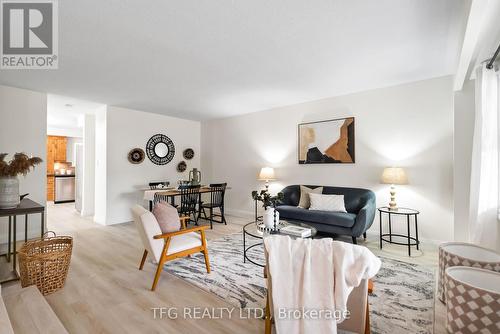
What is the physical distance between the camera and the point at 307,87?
3.94 m

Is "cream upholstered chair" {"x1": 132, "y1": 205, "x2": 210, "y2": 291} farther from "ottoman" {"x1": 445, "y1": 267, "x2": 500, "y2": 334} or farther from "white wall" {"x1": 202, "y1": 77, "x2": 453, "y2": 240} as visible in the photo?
"white wall" {"x1": 202, "y1": 77, "x2": 453, "y2": 240}

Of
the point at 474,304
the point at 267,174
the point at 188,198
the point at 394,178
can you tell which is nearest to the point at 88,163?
the point at 188,198

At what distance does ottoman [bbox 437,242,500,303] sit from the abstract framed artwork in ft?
7.53

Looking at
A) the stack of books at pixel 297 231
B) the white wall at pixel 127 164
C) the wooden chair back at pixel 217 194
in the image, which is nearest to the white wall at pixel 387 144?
the wooden chair back at pixel 217 194

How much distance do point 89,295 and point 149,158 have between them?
3.72 m

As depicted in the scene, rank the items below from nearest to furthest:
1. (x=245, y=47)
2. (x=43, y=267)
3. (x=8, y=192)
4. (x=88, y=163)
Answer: (x=43, y=267), (x=8, y=192), (x=245, y=47), (x=88, y=163)

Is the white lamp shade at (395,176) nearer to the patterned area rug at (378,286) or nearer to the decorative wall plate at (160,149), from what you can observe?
the patterned area rug at (378,286)

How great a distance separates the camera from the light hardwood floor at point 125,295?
5.92ft

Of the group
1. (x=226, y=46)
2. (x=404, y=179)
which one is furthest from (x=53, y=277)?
(x=404, y=179)

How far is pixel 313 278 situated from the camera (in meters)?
1.30

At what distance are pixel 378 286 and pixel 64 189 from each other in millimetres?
9244

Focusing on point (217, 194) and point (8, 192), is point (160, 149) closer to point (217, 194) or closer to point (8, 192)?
point (217, 194)

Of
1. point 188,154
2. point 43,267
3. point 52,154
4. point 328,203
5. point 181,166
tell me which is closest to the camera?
Result: point 43,267

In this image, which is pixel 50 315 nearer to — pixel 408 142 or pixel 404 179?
pixel 404 179
